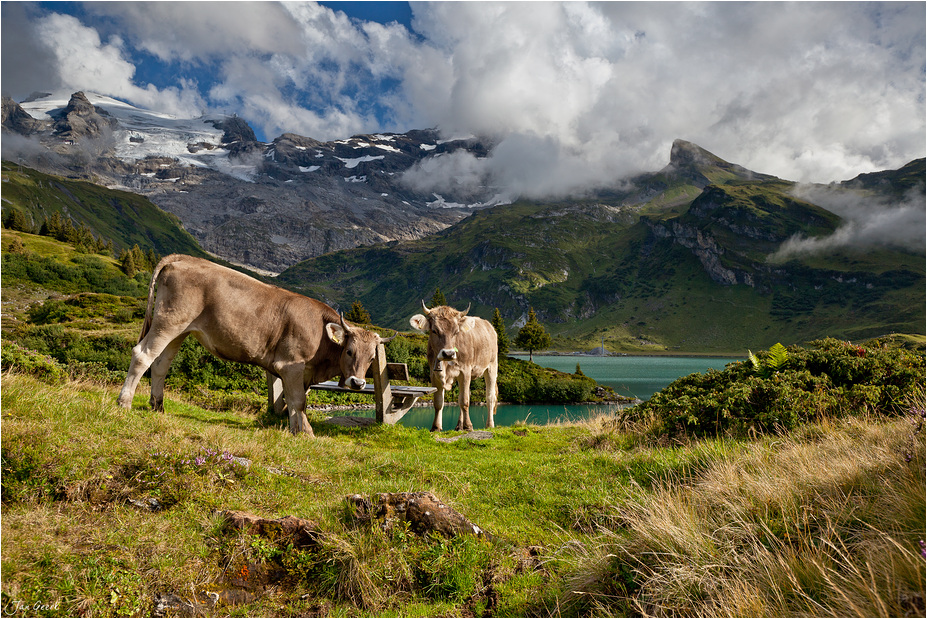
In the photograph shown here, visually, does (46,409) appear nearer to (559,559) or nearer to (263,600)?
(263,600)

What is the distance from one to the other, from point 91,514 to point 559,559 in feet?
15.7

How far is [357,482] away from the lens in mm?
7039

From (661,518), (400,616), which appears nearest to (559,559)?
(661,518)

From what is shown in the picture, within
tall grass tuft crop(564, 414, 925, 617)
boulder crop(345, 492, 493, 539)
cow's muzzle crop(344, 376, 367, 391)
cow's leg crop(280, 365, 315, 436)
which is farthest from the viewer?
cow's muzzle crop(344, 376, 367, 391)

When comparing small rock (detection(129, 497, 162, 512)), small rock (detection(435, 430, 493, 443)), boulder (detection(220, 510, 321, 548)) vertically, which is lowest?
small rock (detection(435, 430, 493, 443))

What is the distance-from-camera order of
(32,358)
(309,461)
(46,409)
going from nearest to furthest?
(46,409)
(309,461)
(32,358)

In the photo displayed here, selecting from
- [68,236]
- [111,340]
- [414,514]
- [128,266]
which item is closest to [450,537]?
[414,514]

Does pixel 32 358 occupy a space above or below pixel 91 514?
above

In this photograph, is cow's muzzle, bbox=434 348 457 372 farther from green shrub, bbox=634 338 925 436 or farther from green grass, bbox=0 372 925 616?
green grass, bbox=0 372 925 616

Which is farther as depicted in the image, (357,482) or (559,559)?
(357,482)

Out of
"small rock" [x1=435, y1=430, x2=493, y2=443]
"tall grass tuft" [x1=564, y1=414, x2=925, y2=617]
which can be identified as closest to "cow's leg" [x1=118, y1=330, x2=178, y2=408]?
"small rock" [x1=435, y1=430, x2=493, y2=443]

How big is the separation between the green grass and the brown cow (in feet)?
21.7

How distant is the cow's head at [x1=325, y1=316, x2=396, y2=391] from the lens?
438 inches

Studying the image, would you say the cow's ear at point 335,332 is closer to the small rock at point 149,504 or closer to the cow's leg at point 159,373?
the cow's leg at point 159,373
